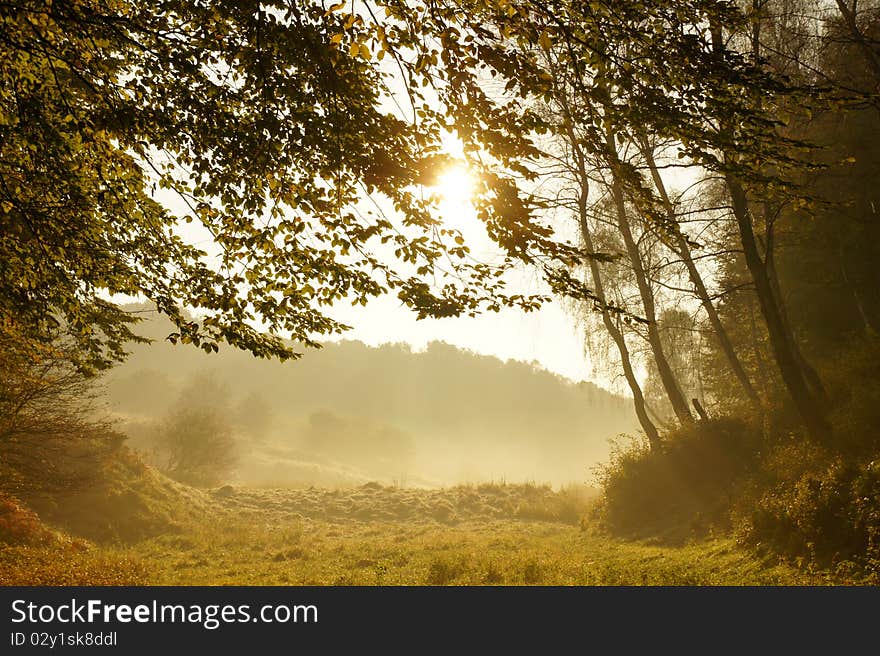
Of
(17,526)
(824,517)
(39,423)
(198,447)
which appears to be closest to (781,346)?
(824,517)

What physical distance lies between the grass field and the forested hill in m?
28.8

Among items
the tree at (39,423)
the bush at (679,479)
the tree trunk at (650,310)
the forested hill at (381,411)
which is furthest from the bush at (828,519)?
the forested hill at (381,411)

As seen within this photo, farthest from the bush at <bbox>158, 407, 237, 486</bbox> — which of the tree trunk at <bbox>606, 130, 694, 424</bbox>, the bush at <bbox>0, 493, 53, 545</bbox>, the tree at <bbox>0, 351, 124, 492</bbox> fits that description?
the tree trunk at <bbox>606, 130, 694, 424</bbox>

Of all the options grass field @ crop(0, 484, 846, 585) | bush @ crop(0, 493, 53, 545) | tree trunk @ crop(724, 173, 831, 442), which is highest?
tree trunk @ crop(724, 173, 831, 442)

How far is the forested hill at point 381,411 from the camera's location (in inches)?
2457

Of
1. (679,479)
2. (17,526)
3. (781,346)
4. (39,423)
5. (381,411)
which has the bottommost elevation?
(679,479)

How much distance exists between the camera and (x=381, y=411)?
317 feet

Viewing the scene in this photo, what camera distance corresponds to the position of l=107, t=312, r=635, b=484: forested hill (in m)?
62.4

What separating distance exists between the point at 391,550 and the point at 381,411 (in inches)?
3307

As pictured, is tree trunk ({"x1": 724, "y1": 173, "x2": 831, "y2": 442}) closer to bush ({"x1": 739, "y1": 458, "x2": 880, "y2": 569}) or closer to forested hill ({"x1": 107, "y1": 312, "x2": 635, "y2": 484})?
bush ({"x1": 739, "y1": 458, "x2": 880, "y2": 569})

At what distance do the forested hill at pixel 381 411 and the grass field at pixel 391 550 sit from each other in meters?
28.8

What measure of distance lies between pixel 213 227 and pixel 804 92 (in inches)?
228

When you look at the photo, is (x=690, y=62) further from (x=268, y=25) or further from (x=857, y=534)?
(x=857, y=534)

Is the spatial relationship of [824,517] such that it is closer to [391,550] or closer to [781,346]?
[781,346]
